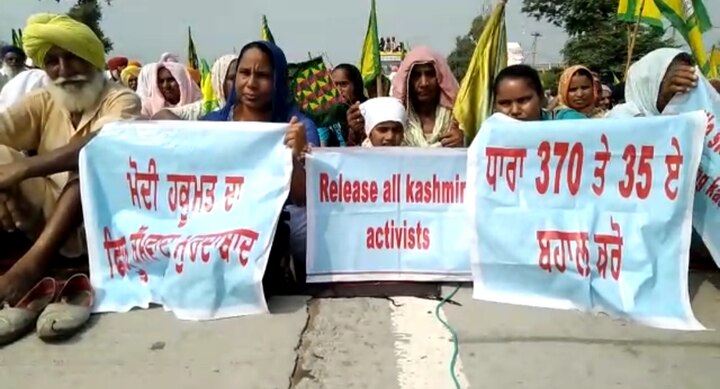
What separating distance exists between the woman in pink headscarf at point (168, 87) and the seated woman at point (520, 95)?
12.1ft

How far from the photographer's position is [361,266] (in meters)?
3.76

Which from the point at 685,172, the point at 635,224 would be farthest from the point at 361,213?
the point at 685,172

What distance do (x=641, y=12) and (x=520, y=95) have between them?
10.7ft

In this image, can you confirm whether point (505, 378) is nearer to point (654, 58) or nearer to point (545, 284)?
point (545, 284)

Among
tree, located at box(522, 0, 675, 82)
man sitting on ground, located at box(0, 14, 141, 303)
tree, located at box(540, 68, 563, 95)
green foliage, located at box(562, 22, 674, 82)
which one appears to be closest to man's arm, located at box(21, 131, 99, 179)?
man sitting on ground, located at box(0, 14, 141, 303)

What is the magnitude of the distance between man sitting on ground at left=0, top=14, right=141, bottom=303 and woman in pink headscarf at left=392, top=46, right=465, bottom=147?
5.74 ft

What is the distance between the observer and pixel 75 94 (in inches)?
159

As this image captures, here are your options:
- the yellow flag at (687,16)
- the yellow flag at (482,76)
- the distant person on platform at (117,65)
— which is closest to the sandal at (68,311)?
the yellow flag at (482,76)

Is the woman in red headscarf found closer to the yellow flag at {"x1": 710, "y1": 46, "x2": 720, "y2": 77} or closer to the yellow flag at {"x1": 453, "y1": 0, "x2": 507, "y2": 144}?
the yellow flag at {"x1": 453, "y1": 0, "x2": 507, "y2": 144}

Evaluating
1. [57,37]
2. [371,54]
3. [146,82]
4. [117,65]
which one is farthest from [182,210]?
[117,65]

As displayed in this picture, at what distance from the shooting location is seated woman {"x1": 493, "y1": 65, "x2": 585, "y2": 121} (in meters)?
3.99

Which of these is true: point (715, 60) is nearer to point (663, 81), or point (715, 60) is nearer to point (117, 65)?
point (117, 65)

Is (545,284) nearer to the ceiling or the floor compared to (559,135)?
nearer to the floor

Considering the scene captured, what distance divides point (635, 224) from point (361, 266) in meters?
1.33
